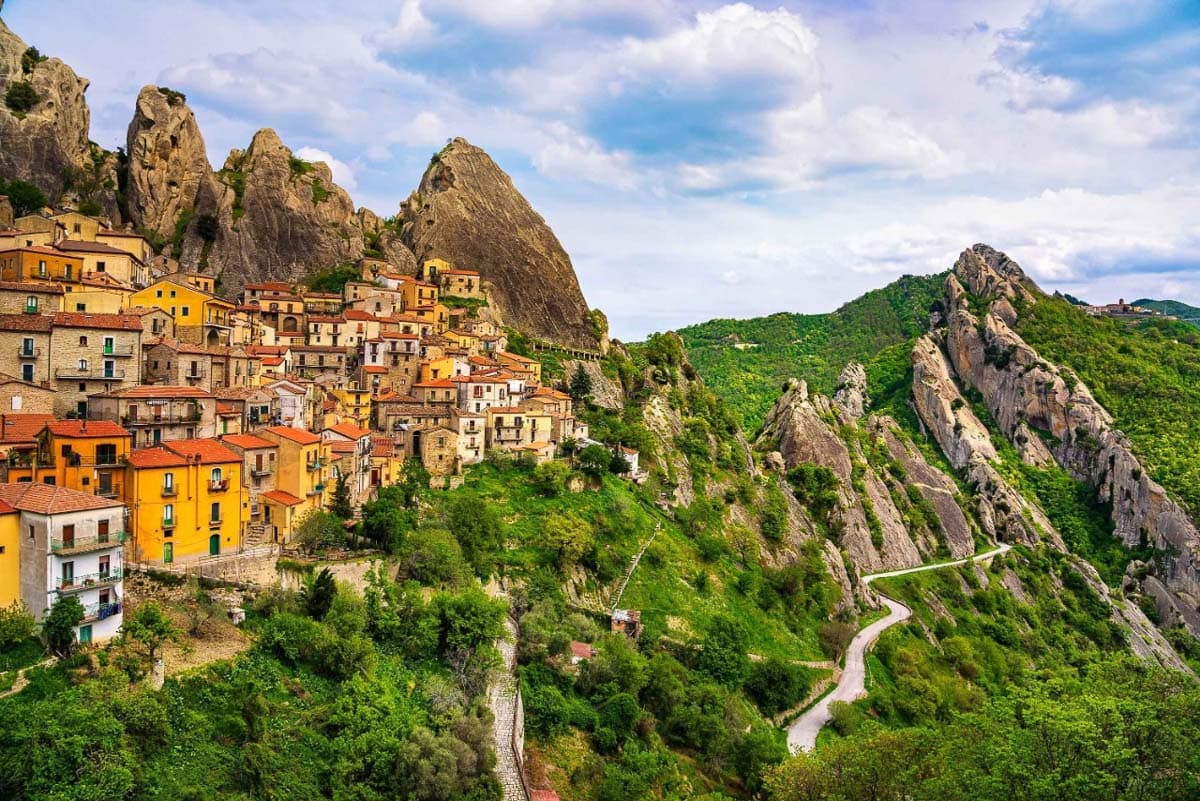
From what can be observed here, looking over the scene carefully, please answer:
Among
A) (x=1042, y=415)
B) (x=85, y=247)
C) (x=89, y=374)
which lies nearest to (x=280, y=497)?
(x=89, y=374)

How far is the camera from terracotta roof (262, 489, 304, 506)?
131 ft

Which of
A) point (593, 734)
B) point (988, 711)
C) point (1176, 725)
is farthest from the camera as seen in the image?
point (593, 734)

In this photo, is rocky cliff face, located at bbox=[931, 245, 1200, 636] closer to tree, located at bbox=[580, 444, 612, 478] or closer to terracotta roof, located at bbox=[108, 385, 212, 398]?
tree, located at bbox=[580, 444, 612, 478]

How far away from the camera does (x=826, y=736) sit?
51344 mm

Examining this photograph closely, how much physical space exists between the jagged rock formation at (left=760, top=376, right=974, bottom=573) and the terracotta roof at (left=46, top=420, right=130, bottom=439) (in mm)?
73096

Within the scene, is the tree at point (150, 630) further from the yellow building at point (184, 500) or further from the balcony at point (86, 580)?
the yellow building at point (184, 500)

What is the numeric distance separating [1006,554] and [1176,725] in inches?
3110

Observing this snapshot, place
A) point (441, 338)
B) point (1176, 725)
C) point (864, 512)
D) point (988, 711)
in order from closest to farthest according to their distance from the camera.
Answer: point (1176, 725) < point (988, 711) < point (441, 338) < point (864, 512)

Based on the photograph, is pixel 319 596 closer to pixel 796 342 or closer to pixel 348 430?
pixel 348 430

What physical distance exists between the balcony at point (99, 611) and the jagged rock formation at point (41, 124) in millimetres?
61759

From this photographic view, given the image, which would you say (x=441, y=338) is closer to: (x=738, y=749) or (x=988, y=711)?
(x=738, y=749)

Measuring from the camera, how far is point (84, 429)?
34.4 m

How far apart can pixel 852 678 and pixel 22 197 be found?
7789 centimetres

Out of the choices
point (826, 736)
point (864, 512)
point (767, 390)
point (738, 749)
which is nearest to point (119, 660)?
point (738, 749)
